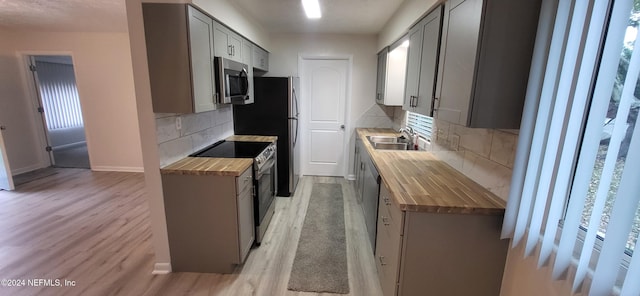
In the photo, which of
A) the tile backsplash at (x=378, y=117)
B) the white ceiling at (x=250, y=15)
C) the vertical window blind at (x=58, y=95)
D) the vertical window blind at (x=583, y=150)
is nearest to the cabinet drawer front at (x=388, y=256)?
the vertical window blind at (x=583, y=150)

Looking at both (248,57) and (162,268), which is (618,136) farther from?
(248,57)

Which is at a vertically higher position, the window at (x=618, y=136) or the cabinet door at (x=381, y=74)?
the cabinet door at (x=381, y=74)

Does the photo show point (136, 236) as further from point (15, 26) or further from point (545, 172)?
point (15, 26)

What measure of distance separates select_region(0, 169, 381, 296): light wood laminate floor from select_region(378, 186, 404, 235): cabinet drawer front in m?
0.65

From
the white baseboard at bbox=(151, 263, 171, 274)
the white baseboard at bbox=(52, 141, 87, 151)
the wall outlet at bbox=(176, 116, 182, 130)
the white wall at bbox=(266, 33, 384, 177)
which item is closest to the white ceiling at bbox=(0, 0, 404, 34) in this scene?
the white wall at bbox=(266, 33, 384, 177)

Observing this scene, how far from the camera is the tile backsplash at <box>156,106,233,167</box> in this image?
215cm

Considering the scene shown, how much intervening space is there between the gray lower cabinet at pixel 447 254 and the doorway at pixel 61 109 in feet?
21.0

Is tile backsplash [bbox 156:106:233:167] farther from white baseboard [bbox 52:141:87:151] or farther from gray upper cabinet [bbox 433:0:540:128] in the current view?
white baseboard [bbox 52:141:87:151]

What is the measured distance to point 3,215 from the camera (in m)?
3.23

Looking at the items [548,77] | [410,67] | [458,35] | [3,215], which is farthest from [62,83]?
[548,77]

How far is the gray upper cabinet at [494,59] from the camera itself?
1.31 meters

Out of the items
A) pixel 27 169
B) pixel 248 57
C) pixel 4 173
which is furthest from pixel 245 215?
pixel 27 169

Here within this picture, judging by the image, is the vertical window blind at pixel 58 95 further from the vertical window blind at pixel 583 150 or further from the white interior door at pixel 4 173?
the vertical window blind at pixel 583 150

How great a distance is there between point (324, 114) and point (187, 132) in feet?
8.37
